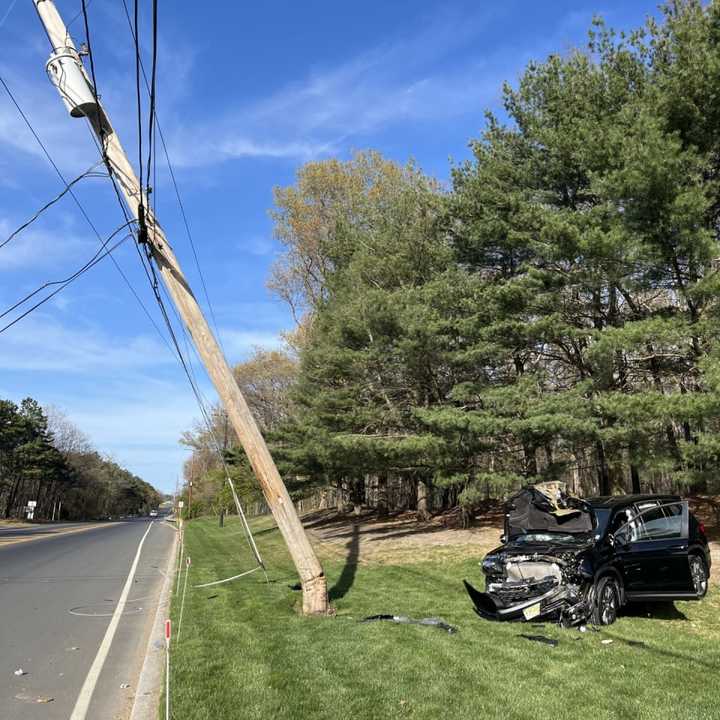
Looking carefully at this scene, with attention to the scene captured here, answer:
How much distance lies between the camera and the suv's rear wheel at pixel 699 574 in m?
8.95

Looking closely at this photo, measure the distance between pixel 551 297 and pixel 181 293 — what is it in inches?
453

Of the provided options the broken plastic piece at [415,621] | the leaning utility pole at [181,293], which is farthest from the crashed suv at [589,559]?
the leaning utility pole at [181,293]

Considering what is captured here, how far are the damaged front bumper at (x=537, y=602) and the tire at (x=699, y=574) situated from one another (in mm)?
2157

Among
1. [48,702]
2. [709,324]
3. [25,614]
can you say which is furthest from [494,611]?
[709,324]

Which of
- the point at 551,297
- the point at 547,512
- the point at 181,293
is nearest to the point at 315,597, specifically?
the point at 547,512

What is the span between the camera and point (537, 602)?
800cm

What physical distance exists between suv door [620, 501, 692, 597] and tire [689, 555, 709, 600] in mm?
288

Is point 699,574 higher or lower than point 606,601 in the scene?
higher

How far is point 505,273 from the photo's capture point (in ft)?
67.4

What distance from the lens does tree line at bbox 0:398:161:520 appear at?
68688 mm

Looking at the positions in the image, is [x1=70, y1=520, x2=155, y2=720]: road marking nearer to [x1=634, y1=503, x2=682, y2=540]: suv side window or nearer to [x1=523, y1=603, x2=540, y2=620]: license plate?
[x1=523, y1=603, x2=540, y2=620]: license plate

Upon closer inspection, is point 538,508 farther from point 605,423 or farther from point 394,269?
point 394,269

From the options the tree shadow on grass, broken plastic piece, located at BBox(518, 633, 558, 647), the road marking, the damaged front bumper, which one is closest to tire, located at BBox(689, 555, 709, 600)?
the damaged front bumper

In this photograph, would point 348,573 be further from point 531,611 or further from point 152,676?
point 152,676
